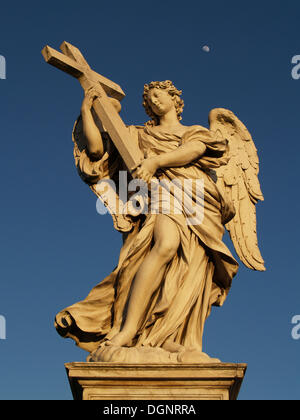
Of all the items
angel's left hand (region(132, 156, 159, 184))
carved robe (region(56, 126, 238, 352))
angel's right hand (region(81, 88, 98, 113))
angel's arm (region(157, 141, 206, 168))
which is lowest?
carved robe (region(56, 126, 238, 352))

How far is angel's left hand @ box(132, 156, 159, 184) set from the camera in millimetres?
6859

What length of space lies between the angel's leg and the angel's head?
1.62 meters

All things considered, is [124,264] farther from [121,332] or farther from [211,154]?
[211,154]

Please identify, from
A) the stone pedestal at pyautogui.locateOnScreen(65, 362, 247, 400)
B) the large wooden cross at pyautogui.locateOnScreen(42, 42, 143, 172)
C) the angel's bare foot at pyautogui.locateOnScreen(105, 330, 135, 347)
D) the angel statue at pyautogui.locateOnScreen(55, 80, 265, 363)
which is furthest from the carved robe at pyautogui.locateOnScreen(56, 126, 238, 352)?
the stone pedestal at pyautogui.locateOnScreen(65, 362, 247, 400)

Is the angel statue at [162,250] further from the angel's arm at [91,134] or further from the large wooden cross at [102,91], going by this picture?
the large wooden cross at [102,91]

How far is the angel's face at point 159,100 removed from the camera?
7.67 metres

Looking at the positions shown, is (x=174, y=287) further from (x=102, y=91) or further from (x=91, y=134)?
(x=102, y=91)

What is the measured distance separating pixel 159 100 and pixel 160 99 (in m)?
0.02

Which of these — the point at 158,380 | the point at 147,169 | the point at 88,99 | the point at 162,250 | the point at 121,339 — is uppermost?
the point at 88,99

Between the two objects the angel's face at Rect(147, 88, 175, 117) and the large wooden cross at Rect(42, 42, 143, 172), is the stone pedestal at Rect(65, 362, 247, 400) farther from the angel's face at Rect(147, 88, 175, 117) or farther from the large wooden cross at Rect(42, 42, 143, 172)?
the angel's face at Rect(147, 88, 175, 117)

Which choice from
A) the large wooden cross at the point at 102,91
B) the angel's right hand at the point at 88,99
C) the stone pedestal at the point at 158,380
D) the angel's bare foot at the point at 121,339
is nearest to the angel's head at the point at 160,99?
the large wooden cross at the point at 102,91

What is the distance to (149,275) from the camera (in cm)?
647

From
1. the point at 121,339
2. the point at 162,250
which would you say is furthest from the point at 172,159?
Answer: the point at 121,339
